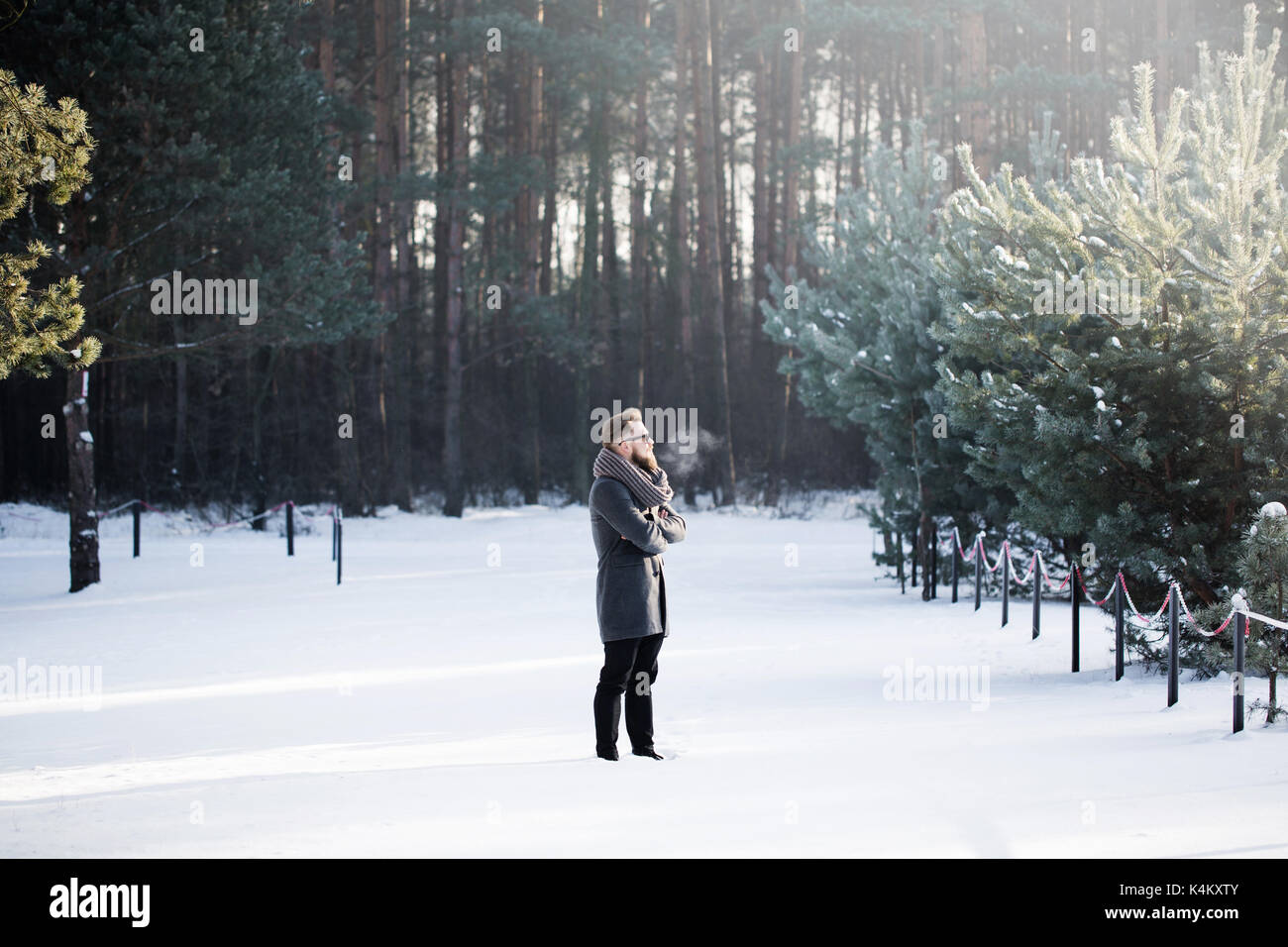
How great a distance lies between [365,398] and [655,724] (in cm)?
2930

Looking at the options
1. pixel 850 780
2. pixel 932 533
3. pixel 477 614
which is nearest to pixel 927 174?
pixel 932 533

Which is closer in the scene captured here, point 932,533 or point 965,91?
point 932,533

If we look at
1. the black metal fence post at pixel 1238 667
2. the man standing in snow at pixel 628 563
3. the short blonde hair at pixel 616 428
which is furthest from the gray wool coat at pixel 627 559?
the black metal fence post at pixel 1238 667

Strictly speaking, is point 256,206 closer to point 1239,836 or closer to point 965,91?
point 965,91

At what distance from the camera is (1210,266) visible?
31.3 ft

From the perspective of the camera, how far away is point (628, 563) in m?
7.20

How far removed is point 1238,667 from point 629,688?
3724 millimetres

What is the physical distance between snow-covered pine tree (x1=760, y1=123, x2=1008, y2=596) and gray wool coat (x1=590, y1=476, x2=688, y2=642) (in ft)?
31.1

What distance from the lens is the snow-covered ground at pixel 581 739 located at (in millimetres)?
5895

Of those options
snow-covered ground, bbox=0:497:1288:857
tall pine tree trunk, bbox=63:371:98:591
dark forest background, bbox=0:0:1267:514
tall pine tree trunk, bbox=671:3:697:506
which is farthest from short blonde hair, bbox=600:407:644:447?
tall pine tree trunk, bbox=671:3:697:506

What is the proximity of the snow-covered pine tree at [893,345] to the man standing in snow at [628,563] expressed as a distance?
9296mm

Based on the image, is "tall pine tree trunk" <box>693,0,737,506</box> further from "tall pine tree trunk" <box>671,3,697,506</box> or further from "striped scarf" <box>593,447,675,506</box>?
"striped scarf" <box>593,447,675,506</box>

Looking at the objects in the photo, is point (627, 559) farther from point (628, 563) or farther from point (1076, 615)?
point (1076, 615)

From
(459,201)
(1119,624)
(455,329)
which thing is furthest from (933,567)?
(455,329)
